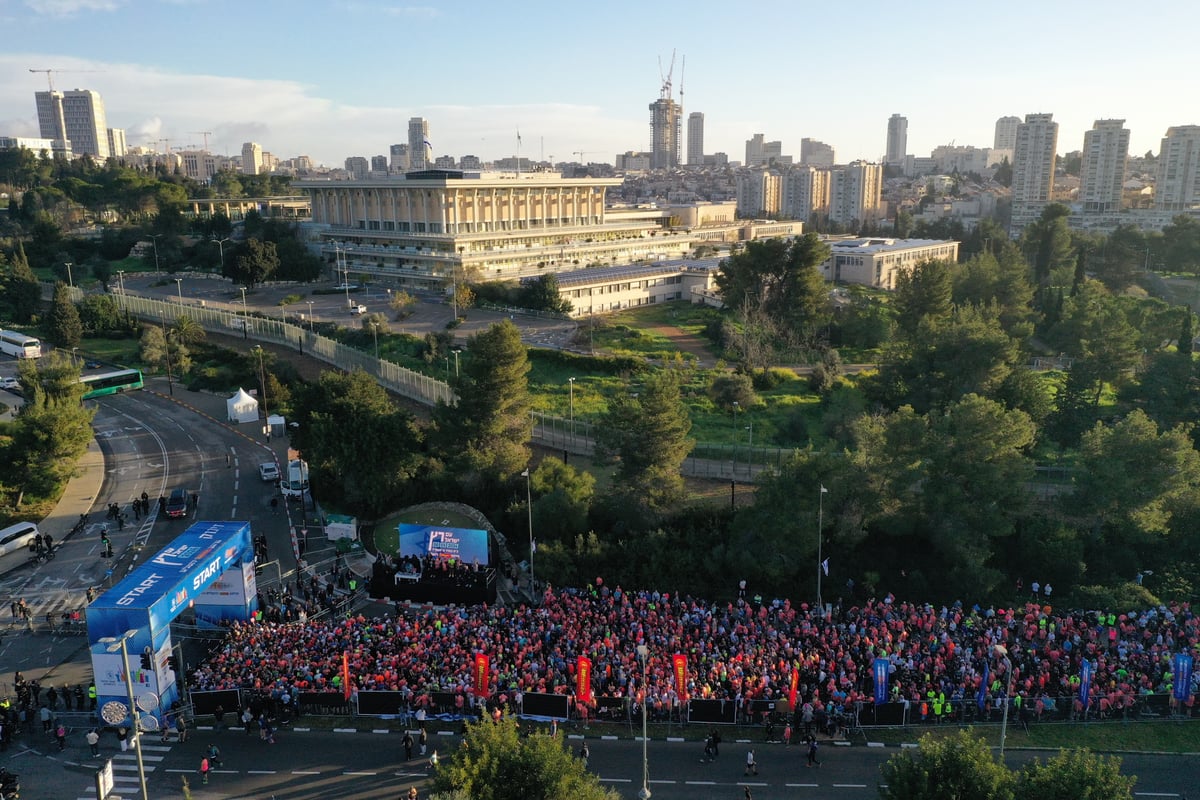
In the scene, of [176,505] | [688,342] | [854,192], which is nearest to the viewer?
[176,505]

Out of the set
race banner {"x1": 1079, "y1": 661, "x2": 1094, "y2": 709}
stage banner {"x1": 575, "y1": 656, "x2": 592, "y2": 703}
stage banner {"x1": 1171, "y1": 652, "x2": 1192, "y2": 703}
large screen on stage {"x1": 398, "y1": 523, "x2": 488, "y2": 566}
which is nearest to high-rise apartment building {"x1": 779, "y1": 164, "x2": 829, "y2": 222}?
large screen on stage {"x1": 398, "y1": 523, "x2": 488, "y2": 566}

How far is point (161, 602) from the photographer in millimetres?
19797

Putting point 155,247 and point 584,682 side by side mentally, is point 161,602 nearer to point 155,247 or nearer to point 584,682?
point 584,682

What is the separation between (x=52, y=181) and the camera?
11388cm

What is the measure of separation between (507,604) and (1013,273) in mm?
44949

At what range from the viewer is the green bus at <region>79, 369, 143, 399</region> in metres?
47.7

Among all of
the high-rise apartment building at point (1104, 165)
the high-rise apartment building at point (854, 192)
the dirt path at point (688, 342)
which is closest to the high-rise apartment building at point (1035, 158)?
the high-rise apartment building at point (1104, 165)

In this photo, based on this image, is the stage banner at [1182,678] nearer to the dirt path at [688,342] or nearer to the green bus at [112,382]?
the dirt path at [688,342]

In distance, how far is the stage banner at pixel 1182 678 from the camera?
64.8ft

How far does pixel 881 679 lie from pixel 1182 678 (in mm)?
6786

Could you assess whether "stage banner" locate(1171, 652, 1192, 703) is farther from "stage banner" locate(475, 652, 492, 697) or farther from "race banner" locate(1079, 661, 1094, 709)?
"stage banner" locate(475, 652, 492, 697)

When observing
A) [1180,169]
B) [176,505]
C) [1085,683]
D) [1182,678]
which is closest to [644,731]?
[1085,683]

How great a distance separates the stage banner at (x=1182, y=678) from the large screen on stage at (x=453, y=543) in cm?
1748

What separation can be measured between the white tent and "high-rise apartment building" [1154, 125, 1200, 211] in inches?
5214
